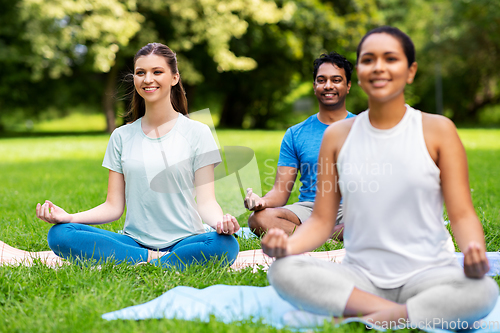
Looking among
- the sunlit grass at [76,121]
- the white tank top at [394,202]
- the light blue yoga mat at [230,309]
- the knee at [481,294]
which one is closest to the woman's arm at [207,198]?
the light blue yoga mat at [230,309]

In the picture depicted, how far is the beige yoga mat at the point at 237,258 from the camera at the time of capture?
342cm

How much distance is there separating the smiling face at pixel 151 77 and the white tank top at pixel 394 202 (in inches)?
60.1

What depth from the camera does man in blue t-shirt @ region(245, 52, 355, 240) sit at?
163 inches

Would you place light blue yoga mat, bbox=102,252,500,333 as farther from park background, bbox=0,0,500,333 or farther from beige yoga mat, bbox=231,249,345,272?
beige yoga mat, bbox=231,249,345,272

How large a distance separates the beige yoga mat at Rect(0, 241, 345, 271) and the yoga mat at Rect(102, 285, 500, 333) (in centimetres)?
60

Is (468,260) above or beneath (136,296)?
above

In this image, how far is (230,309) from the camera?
252cm

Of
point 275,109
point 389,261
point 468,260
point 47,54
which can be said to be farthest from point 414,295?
point 275,109

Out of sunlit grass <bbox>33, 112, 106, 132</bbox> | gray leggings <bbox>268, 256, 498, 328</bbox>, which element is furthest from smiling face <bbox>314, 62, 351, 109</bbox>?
sunlit grass <bbox>33, 112, 106, 132</bbox>

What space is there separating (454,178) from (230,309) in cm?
126

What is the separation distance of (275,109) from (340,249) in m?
27.5

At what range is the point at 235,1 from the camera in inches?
683

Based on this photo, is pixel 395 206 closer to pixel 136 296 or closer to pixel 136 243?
pixel 136 296

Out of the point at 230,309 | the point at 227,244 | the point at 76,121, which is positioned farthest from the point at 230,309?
the point at 76,121
